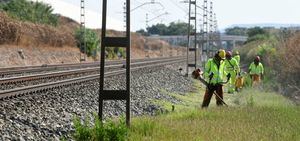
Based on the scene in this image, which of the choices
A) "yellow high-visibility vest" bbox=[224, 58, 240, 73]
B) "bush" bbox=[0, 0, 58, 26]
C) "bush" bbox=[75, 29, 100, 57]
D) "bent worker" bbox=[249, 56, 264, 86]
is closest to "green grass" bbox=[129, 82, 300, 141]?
"yellow high-visibility vest" bbox=[224, 58, 240, 73]

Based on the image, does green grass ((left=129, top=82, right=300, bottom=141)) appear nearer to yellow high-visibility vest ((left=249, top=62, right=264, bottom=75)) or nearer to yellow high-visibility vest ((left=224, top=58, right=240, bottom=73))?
yellow high-visibility vest ((left=224, top=58, right=240, bottom=73))

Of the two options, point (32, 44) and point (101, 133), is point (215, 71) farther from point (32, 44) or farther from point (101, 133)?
point (32, 44)

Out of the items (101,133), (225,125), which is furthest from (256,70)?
(101,133)

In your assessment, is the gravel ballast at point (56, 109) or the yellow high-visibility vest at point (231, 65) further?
the yellow high-visibility vest at point (231, 65)

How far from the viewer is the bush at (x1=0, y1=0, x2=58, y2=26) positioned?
2511 inches

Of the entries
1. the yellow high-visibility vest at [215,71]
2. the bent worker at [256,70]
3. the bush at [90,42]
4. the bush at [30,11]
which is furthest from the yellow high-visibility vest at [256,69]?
the bush at [90,42]

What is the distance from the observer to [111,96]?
12.6 m

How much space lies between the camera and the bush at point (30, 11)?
63.8 meters

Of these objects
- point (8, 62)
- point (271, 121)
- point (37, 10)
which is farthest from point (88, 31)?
point (271, 121)

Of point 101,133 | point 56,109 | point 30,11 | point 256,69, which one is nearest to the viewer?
point 101,133

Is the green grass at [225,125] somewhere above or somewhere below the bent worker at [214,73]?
below

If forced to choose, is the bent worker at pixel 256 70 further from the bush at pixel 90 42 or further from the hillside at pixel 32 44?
the bush at pixel 90 42

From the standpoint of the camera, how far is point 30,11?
67.9 m

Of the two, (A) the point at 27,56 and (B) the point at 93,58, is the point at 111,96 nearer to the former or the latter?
(A) the point at 27,56
